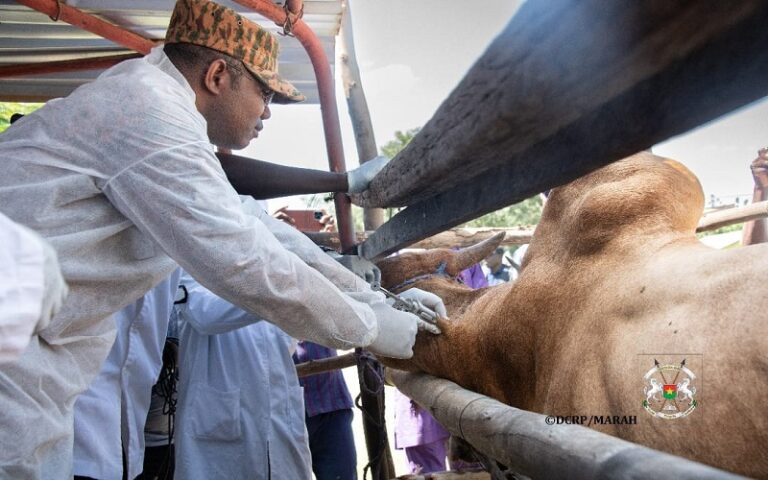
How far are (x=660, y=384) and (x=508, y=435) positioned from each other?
39 centimetres

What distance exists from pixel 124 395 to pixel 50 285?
204 centimetres

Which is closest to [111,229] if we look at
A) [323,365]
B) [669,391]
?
[669,391]

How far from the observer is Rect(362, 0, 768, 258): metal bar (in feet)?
2.46

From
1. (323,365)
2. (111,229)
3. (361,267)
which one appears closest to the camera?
(111,229)

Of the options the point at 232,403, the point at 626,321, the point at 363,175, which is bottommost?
the point at 232,403

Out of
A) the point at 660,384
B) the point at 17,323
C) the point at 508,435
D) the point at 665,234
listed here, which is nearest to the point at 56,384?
the point at 17,323

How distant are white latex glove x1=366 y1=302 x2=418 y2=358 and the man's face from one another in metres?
0.86

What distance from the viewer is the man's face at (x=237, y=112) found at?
2.33 m

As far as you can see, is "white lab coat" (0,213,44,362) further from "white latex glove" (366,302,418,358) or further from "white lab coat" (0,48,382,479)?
"white latex glove" (366,302,418,358)

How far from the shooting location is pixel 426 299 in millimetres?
2607

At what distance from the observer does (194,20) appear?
2301mm

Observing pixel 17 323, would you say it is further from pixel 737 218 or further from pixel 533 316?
pixel 737 218

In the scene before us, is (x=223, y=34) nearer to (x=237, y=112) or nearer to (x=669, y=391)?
(x=237, y=112)

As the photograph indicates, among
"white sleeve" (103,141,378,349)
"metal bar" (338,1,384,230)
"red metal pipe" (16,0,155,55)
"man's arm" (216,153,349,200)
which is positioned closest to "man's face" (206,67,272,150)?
"man's arm" (216,153,349,200)
